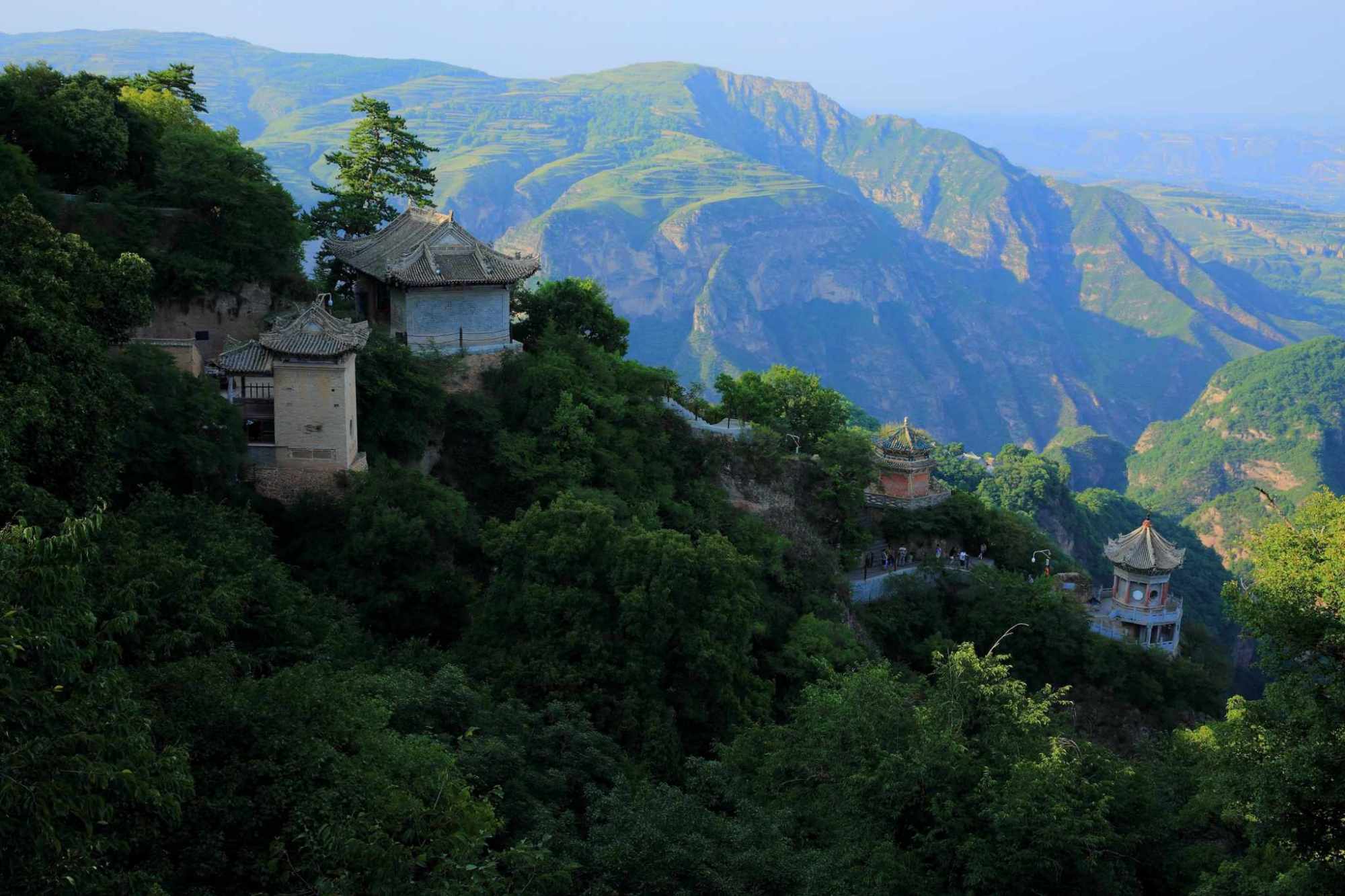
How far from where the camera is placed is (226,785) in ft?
40.4

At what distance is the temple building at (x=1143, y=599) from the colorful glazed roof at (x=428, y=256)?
20.2 metres

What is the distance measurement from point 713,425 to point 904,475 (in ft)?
21.0

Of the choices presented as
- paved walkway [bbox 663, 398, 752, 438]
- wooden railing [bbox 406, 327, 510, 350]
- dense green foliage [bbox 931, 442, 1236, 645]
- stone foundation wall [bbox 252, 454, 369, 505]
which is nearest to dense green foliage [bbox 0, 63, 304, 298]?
wooden railing [bbox 406, 327, 510, 350]

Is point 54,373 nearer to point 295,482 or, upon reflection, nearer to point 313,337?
point 313,337

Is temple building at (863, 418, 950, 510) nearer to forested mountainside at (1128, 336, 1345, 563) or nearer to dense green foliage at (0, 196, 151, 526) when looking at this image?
dense green foliage at (0, 196, 151, 526)

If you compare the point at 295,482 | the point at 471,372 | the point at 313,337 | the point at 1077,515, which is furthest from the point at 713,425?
the point at 1077,515

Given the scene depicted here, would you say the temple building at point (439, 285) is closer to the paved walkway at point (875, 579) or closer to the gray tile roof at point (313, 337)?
the gray tile roof at point (313, 337)

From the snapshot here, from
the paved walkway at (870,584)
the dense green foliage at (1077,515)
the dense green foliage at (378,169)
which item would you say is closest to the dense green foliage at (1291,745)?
the paved walkway at (870,584)

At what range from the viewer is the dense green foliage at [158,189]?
27406 millimetres

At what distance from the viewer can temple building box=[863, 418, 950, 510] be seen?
38.3 m

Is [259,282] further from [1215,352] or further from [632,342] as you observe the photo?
[1215,352]

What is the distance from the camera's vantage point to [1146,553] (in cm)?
3897

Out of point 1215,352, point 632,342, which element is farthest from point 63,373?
point 1215,352

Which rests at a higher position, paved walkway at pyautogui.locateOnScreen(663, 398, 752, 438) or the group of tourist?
paved walkway at pyautogui.locateOnScreen(663, 398, 752, 438)
